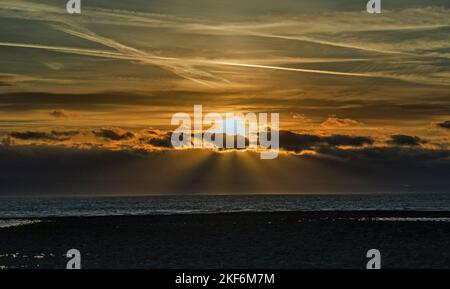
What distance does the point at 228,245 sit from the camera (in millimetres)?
48094

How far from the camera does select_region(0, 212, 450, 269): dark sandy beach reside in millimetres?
39312

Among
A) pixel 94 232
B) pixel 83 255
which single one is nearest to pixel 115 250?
pixel 83 255

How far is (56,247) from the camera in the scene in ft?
160

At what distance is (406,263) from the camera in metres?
38.0

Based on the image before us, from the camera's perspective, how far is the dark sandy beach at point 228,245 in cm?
3931
